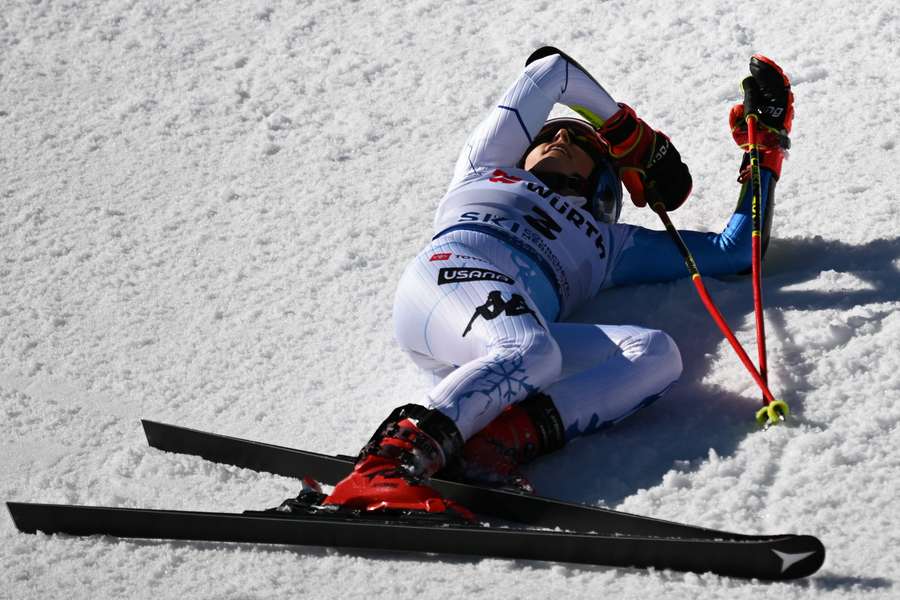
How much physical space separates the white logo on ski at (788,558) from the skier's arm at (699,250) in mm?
1599

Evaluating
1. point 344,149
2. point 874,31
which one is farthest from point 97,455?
point 874,31

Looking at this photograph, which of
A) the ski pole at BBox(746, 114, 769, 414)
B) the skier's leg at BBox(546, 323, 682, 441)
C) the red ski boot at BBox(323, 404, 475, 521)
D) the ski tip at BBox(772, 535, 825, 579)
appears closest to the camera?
the ski tip at BBox(772, 535, 825, 579)

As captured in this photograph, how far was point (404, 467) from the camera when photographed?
3.14 m

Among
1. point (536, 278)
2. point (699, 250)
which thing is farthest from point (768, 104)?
point (536, 278)

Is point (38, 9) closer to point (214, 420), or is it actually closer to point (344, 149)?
point (344, 149)

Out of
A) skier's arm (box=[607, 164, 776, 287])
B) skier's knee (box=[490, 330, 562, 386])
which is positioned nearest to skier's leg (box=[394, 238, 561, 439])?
skier's knee (box=[490, 330, 562, 386])

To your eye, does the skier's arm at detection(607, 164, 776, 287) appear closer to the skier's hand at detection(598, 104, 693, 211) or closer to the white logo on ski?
the skier's hand at detection(598, 104, 693, 211)

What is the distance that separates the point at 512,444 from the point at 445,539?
49cm

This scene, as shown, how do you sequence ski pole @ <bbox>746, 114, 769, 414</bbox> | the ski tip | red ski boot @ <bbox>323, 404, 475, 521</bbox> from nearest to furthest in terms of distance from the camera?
1. the ski tip
2. red ski boot @ <bbox>323, 404, 475, 521</bbox>
3. ski pole @ <bbox>746, 114, 769, 414</bbox>

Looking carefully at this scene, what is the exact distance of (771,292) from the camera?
4.02 meters

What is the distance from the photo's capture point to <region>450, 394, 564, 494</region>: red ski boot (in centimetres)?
330

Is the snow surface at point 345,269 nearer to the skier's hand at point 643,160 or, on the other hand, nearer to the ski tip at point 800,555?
the ski tip at point 800,555

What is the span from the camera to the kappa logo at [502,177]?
13.4ft

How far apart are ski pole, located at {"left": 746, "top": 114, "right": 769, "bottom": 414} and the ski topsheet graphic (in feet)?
2.33
